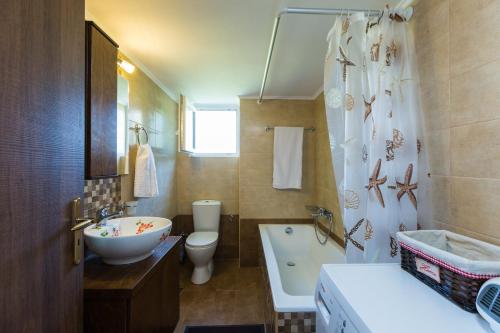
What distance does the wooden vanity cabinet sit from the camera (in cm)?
108

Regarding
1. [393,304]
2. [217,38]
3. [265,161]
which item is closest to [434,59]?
[393,304]

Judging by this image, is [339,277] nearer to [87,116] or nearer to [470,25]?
[470,25]

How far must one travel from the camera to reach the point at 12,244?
22.6 inches

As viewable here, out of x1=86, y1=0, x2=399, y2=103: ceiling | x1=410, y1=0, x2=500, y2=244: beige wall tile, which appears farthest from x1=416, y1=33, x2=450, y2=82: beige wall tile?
x1=86, y1=0, x2=399, y2=103: ceiling

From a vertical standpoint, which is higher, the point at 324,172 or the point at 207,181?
the point at 324,172

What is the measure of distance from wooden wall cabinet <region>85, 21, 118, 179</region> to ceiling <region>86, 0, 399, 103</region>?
0.29m

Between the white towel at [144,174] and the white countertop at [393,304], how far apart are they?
5.39 feet

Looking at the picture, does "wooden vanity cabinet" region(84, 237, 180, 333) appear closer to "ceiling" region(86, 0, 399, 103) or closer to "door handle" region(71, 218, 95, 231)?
"door handle" region(71, 218, 95, 231)

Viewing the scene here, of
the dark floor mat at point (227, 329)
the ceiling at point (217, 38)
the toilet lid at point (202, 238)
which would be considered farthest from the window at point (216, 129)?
the dark floor mat at point (227, 329)

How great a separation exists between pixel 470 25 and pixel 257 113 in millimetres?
2245

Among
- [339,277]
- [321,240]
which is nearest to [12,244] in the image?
[339,277]

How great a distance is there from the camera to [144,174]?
1.96m

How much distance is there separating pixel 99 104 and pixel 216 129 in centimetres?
223

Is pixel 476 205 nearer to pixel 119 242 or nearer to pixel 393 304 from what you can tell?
pixel 393 304
